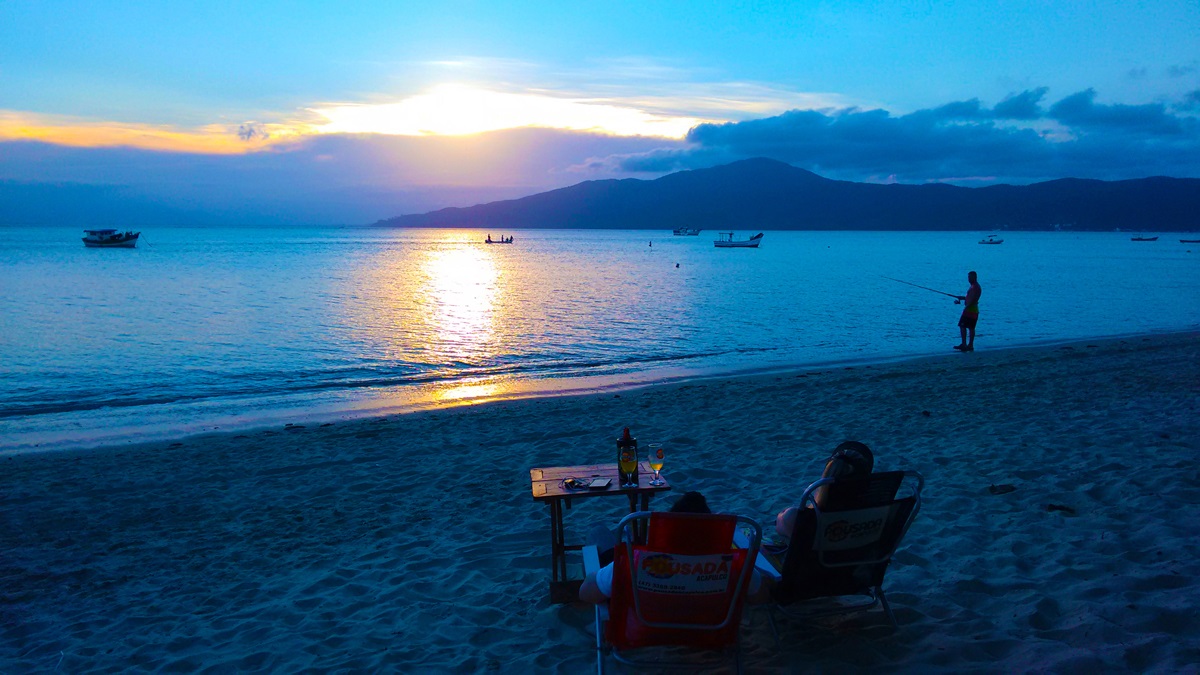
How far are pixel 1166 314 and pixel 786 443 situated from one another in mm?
29315

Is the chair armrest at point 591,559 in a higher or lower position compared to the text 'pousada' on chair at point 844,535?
lower

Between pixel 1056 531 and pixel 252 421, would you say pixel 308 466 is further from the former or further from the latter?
pixel 1056 531

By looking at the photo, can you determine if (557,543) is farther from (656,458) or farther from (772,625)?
(772,625)

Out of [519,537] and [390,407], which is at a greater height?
[519,537]

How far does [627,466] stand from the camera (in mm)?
4613

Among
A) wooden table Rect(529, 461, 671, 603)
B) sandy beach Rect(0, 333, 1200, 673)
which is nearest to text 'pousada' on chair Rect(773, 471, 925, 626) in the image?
sandy beach Rect(0, 333, 1200, 673)

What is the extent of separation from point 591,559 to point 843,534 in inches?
54.6

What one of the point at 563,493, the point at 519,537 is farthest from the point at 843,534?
the point at 519,537

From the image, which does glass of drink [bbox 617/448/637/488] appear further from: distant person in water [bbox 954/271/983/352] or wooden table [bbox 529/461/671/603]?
distant person in water [bbox 954/271/983/352]

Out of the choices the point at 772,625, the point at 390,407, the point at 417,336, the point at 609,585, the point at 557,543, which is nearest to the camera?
the point at 609,585

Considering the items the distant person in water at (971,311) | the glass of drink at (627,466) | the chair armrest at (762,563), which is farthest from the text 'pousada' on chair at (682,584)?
the distant person in water at (971,311)

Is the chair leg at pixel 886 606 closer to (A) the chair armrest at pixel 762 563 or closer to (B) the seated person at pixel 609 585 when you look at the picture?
(A) the chair armrest at pixel 762 563

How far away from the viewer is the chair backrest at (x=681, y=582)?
138 inches

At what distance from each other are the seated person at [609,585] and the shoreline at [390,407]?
8343 mm
